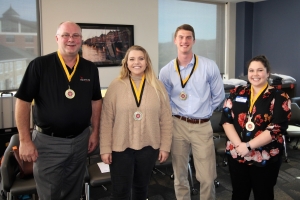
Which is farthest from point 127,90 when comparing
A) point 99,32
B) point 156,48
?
point 156,48

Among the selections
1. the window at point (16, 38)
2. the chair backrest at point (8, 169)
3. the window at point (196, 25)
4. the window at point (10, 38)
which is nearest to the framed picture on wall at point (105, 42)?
the window at point (16, 38)

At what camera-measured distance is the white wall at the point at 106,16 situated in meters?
4.51

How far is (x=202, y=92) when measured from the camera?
→ 7.89 ft

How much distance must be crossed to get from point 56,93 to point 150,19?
3846 mm

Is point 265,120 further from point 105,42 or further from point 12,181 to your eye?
point 105,42

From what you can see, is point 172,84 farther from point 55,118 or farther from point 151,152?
point 55,118

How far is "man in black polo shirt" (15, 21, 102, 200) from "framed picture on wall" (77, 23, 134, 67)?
287 centimetres

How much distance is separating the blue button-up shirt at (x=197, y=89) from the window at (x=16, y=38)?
2.87 m

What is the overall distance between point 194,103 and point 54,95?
3.66 ft

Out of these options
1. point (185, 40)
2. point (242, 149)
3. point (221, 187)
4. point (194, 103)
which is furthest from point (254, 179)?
point (221, 187)

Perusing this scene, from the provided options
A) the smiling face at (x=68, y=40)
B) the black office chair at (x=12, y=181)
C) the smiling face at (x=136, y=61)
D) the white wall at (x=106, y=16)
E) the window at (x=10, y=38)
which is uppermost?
the white wall at (x=106, y=16)

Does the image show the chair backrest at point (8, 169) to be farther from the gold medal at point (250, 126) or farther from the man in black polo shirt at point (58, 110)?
the gold medal at point (250, 126)

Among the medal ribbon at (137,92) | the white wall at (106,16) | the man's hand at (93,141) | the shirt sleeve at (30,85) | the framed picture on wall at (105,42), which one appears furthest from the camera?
the framed picture on wall at (105,42)

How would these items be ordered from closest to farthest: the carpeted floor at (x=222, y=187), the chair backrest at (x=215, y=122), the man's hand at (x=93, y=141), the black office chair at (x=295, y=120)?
the man's hand at (x=93, y=141) < the carpeted floor at (x=222, y=187) < the chair backrest at (x=215, y=122) < the black office chair at (x=295, y=120)
